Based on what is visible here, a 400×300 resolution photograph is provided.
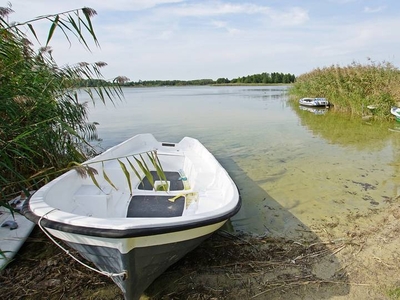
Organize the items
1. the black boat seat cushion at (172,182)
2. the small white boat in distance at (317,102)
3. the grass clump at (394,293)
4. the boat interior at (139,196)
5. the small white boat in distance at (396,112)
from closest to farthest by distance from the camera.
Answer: the grass clump at (394,293) < the boat interior at (139,196) < the black boat seat cushion at (172,182) < the small white boat in distance at (396,112) < the small white boat in distance at (317,102)

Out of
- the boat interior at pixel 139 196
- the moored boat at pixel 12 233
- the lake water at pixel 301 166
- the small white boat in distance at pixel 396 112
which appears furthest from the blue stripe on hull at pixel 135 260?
the small white boat in distance at pixel 396 112

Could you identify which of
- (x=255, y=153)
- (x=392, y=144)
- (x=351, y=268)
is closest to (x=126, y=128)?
(x=255, y=153)

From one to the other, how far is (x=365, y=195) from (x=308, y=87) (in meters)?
16.4

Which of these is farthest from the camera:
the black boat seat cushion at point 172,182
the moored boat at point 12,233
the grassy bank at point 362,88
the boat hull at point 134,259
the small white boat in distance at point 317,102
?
the small white boat in distance at point 317,102

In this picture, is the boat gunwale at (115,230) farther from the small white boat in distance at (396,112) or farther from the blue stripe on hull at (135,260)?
the small white boat in distance at (396,112)

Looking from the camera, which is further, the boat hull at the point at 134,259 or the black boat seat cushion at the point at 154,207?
the black boat seat cushion at the point at 154,207

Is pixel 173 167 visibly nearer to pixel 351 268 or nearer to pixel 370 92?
pixel 351 268

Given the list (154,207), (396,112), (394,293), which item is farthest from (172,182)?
(396,112)

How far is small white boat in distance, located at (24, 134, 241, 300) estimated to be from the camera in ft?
6.13

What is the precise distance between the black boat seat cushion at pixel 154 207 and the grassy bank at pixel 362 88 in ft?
39.0

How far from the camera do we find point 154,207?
3.32 metres

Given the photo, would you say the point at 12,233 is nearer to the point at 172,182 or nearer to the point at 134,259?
the point at 134,259

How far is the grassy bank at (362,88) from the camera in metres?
12.1

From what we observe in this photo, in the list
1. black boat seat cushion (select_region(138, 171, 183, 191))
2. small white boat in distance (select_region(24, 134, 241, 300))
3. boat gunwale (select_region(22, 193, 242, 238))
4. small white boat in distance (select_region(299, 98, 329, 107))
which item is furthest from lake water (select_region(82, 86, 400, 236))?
small white boat in distance (select_region(299, 98, 329, 107))
